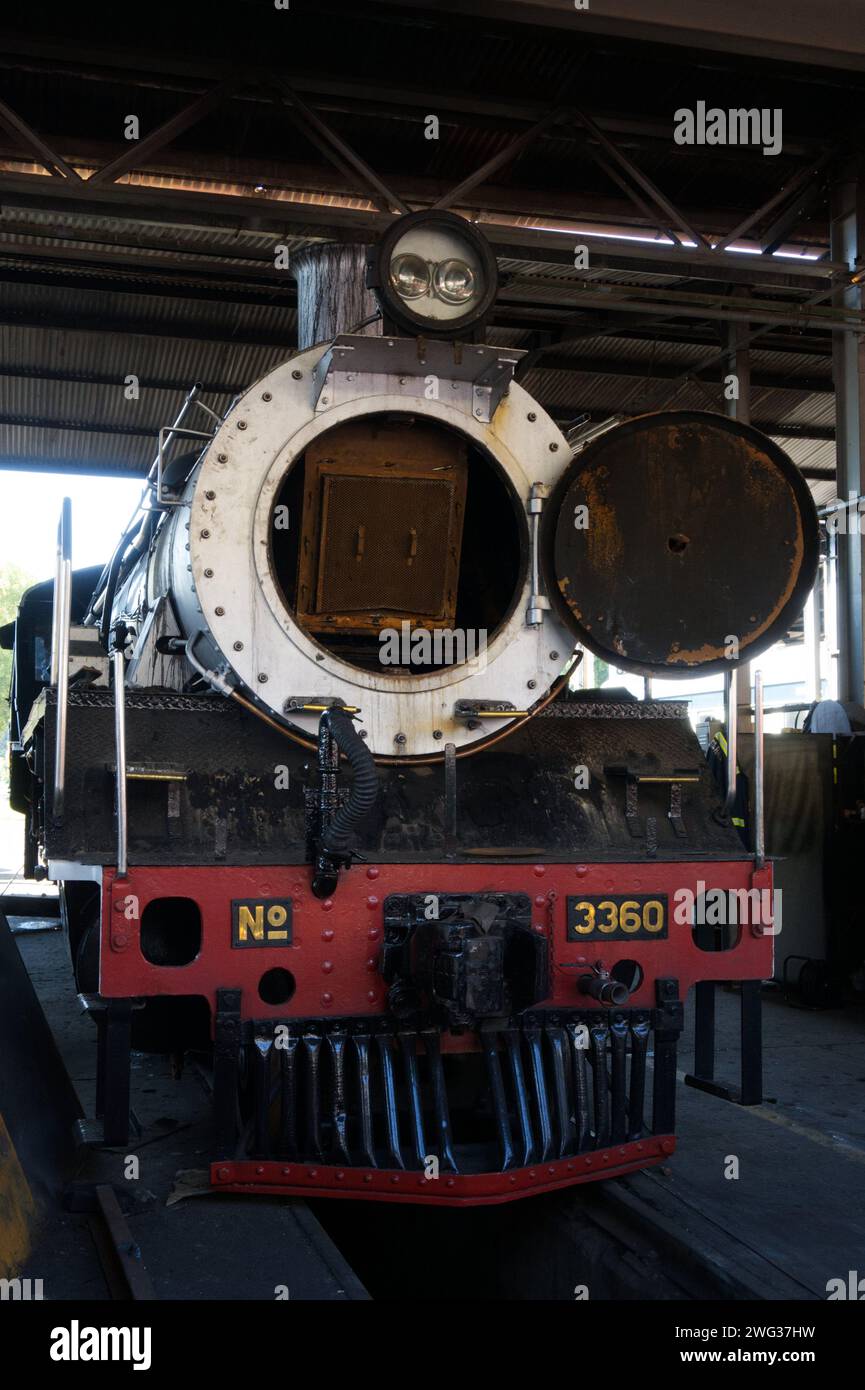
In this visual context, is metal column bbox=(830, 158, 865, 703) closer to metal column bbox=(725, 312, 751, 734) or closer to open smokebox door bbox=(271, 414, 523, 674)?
metal column bbox=(725, 312, 751, 734)

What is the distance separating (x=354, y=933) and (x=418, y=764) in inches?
24.0

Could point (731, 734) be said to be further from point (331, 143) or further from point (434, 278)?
point (331, 143)

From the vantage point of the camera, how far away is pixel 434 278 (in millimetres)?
3729

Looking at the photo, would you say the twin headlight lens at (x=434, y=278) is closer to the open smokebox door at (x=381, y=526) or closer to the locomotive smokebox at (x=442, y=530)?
the locomotive smokebox at (x=442, y=530)

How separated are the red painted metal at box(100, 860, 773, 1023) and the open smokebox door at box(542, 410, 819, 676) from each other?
2.27 ft

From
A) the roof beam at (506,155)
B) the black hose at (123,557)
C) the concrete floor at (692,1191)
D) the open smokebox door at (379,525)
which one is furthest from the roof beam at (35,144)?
the concrete floor at (692,1191)

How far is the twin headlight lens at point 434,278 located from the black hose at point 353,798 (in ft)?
4.48

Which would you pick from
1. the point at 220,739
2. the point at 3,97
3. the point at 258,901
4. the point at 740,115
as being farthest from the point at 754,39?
the point at 258,901

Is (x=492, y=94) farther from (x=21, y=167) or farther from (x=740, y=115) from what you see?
(x=21, y=167)

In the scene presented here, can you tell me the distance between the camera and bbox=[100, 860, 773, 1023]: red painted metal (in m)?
3.20

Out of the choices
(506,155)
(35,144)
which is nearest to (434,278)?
(35,144)

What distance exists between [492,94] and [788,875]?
5238mm

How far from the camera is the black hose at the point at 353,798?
3.26 meters

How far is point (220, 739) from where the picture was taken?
3689 millimetres
